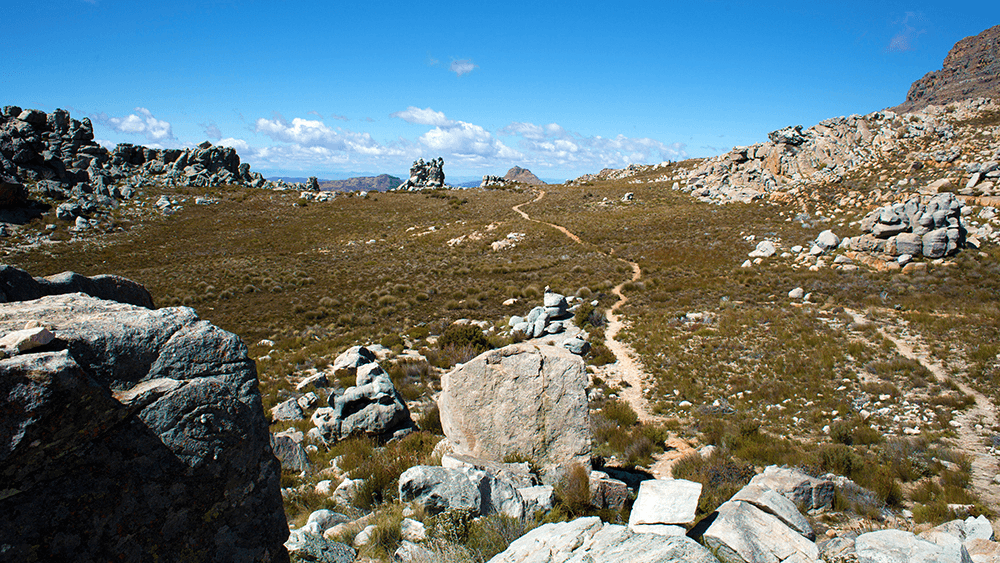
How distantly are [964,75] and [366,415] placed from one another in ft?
846

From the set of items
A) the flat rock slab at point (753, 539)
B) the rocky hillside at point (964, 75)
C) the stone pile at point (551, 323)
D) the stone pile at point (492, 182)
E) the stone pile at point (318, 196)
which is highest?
the rocky hillside at point (964, 75)

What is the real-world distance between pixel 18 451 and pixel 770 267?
35518 mm

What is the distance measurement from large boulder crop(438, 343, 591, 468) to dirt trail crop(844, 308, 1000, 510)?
25.7 ft

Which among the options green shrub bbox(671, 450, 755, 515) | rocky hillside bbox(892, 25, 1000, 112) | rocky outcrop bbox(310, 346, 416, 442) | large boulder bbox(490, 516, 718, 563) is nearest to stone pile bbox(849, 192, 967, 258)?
green shrub bbox(671, 450, 755, 515)

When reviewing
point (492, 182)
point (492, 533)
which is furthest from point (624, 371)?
point (492, 182)

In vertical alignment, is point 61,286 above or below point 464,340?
above

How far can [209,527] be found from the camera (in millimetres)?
3871

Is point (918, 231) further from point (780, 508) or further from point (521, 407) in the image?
point (521, 407)

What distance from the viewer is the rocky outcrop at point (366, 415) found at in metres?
10.6

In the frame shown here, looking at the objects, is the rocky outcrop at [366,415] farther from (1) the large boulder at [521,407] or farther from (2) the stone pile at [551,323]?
(2) the stone pile at [551,323]

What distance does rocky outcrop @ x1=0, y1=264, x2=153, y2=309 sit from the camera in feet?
16.0

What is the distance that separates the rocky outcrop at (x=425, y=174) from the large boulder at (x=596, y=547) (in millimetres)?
103686

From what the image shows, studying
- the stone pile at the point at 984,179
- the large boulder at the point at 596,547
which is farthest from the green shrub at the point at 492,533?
the stone pile at the point at 984,179

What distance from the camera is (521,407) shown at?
8602 mm
